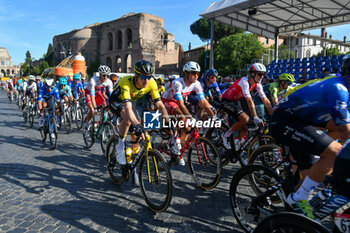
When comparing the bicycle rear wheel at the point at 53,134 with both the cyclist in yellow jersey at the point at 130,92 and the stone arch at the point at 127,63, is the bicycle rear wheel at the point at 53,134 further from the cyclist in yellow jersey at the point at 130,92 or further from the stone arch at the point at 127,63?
the stone arch at the point at 127,63

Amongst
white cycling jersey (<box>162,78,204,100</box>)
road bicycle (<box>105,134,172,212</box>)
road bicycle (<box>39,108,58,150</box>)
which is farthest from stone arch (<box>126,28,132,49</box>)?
road bicycle (<box>105,134,172,212</box>)

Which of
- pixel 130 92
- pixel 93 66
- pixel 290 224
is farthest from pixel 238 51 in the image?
pixel 93 66

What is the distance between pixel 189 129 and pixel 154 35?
208 ft

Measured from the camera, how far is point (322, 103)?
225 cm

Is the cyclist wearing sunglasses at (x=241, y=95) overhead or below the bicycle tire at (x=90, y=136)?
overhead

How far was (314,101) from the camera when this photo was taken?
2.28 m

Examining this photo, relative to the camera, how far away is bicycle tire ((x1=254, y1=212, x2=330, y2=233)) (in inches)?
70.3

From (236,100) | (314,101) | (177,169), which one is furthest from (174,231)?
(236,100)

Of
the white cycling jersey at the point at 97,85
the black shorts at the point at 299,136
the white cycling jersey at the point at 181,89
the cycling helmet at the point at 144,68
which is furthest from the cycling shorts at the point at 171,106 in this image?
the black shorts at the point at 299,136

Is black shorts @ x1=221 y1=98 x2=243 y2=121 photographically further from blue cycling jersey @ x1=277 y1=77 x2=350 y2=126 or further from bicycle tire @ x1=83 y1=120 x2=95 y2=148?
bicycle tire @ x1=83 y1=120 x2=95 y2=148

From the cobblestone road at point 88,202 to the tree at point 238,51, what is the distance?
38.0 meters

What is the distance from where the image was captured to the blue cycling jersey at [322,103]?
2.18m

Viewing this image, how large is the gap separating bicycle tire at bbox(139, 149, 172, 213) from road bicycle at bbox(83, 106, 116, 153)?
2.20m

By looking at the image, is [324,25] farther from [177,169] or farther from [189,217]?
[189,217]
